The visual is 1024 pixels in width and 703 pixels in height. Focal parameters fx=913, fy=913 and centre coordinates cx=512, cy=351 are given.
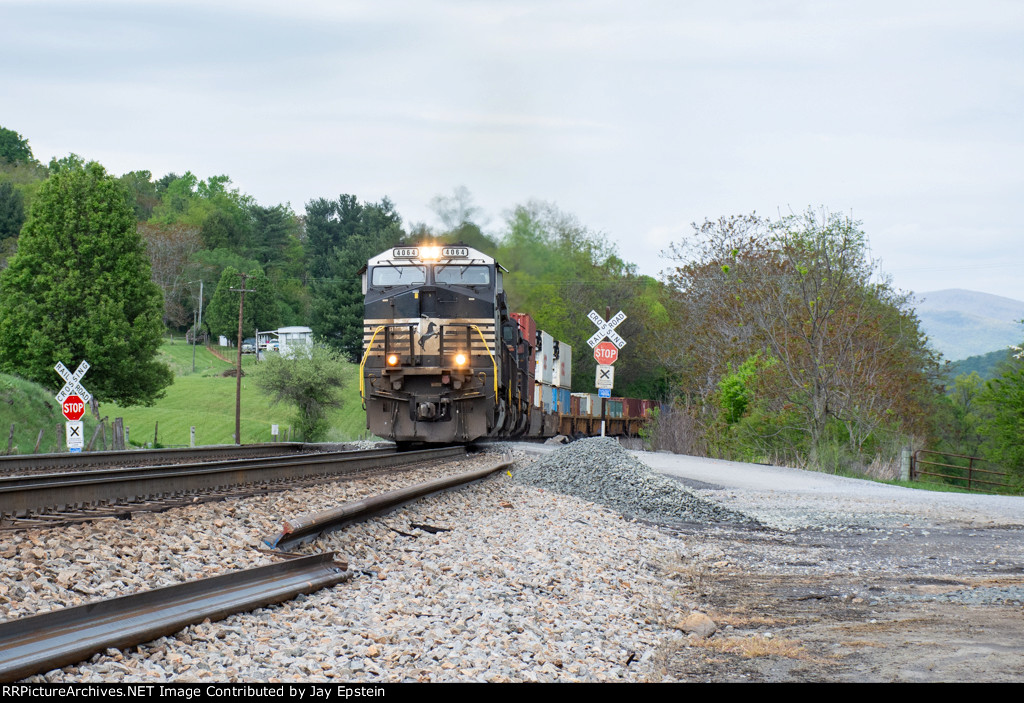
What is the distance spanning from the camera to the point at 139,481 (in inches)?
348

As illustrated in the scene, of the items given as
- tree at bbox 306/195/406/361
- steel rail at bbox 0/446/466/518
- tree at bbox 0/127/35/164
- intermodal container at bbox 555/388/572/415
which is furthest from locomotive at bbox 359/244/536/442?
tree at bbox 0/127/35/164

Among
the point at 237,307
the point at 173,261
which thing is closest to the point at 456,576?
the point at 237,307

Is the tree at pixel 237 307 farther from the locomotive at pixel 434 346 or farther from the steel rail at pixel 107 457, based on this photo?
the locomotive at pixel 434 346

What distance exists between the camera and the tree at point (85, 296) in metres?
36.1

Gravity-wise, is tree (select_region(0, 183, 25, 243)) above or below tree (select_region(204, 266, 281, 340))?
above

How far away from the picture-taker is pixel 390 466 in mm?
14688

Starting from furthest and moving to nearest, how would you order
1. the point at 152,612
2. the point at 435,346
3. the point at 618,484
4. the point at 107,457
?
the point at 435,346 < the point at 107,457 < the point at 618,484 < the point at 152,612

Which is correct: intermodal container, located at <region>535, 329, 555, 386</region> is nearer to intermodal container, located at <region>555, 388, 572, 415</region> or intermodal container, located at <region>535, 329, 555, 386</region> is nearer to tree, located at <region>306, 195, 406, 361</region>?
intermodal container, located at <region>555, 388, 572, 415</region>

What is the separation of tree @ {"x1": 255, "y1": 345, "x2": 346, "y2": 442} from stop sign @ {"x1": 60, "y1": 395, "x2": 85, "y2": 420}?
1045 inches

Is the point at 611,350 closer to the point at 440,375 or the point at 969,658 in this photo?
the point at 440,375

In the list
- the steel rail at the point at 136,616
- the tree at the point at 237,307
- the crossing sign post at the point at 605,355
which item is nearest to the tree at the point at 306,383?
the crossing sign post at the point at 605,355

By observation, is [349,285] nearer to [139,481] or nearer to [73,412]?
[73,412]

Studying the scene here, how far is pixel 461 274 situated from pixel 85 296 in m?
24.3

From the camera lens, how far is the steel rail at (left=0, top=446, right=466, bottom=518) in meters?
7.45
